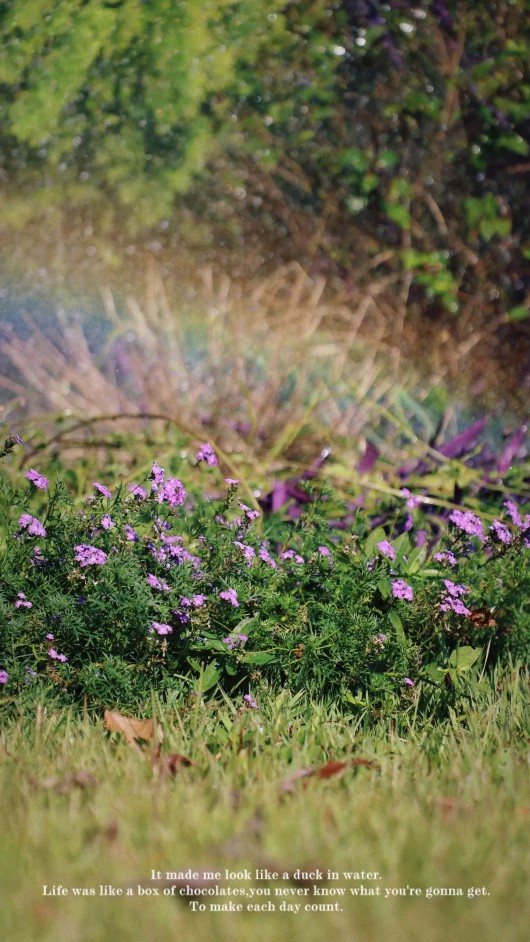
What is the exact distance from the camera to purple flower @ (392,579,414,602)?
2252 mm

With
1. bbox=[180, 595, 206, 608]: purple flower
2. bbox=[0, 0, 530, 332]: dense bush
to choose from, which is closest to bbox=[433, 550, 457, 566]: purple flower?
bbox=[180, 595, 206, 608]: purple flower

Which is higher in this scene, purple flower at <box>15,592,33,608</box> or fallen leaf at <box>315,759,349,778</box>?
purple flower at <box>15,592,33,608</box>

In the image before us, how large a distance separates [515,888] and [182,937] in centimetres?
49

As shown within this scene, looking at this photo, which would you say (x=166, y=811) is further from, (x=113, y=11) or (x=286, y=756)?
(x=113, y=11)

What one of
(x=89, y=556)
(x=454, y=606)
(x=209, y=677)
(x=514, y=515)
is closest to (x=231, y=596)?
(x=209, y=677)

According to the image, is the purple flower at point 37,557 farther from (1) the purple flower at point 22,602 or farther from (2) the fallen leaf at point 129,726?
(2) the fallen leaf at point 129,726

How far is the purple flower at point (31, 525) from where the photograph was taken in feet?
6.94

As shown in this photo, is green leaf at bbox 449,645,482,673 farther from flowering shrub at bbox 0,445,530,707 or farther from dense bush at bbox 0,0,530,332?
dense bush at bbox 0,0,530,332

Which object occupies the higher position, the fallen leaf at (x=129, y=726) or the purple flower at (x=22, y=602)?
the purple flower at (x=22, y=602)

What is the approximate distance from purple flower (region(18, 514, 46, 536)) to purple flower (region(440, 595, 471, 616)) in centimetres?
96

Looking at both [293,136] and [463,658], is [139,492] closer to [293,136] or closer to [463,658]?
[463,658]

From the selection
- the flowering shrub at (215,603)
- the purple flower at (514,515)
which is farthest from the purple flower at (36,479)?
the purple flower at (514,515)

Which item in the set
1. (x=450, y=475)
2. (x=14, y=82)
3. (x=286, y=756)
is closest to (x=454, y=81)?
(x=14, y=82)

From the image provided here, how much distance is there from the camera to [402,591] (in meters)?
2.26
